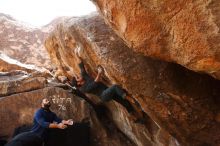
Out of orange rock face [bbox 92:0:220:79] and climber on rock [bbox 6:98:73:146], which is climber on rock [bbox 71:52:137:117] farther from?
orange rock face [bbox 92:0:220:79]

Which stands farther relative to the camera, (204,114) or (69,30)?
(69,30)

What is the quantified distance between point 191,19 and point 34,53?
20.0 m

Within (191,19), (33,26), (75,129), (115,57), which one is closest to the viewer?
(191,19)

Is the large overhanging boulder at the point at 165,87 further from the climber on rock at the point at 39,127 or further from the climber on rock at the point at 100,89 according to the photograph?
the climber on rock at the point at 39,127

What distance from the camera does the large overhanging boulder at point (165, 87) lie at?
746 centimetres

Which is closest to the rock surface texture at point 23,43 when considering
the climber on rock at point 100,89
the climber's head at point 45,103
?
the climber on rock at point 100,89

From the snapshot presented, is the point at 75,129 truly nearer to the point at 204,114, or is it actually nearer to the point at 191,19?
the point at 204,114

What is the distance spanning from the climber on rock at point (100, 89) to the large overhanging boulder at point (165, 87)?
16.2 inches

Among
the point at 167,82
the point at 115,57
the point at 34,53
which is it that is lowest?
the point at 34,53

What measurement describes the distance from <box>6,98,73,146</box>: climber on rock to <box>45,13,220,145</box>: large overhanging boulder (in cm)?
190

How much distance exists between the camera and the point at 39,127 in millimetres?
8719

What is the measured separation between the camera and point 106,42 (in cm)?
845

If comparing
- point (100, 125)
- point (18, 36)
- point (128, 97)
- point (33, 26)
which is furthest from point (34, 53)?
point (128, 97)

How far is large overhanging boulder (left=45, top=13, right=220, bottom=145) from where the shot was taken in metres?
7.46
